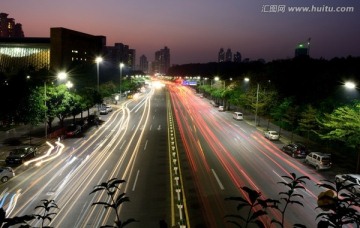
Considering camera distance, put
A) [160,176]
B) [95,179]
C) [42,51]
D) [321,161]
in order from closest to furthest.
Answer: [95,179] < [160,176] < [321,161] < [42,51]

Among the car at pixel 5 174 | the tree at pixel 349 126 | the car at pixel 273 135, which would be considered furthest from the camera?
the car at pixel 273 135

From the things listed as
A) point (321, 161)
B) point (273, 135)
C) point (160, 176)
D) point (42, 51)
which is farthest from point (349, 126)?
point (42, 51)

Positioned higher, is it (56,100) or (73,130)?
(56,100)

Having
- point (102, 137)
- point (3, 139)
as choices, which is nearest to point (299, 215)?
point (102, 137)

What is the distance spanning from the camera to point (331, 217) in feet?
19.7

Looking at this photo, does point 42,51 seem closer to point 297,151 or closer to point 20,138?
point 20,138

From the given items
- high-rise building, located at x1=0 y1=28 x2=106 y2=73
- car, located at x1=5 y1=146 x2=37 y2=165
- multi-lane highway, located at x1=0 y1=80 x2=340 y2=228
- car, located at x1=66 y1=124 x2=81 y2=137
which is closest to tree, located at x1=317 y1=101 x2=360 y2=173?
multi-lane highway, located at x1=0 y1=80 x2=340 y2=228

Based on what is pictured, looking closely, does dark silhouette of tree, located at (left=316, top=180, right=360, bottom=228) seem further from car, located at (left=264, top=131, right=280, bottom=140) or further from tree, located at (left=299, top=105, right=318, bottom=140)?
car, located at (left=264, top=131, right=280, bottom=140)

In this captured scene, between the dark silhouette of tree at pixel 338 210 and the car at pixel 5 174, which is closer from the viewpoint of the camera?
the dark silhouette of tree at pixel 338 210

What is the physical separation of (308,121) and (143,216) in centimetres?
2731

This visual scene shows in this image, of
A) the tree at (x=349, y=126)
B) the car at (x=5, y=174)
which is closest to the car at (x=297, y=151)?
the tree at (x=349, y=126)

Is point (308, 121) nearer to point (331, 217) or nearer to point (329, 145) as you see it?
point (329, 145)

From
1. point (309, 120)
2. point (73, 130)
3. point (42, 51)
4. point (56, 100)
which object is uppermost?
point (42, 51)

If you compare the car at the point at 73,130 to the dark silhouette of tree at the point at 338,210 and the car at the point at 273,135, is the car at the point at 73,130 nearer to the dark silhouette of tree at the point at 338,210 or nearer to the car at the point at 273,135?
the car at the point at 273,135
